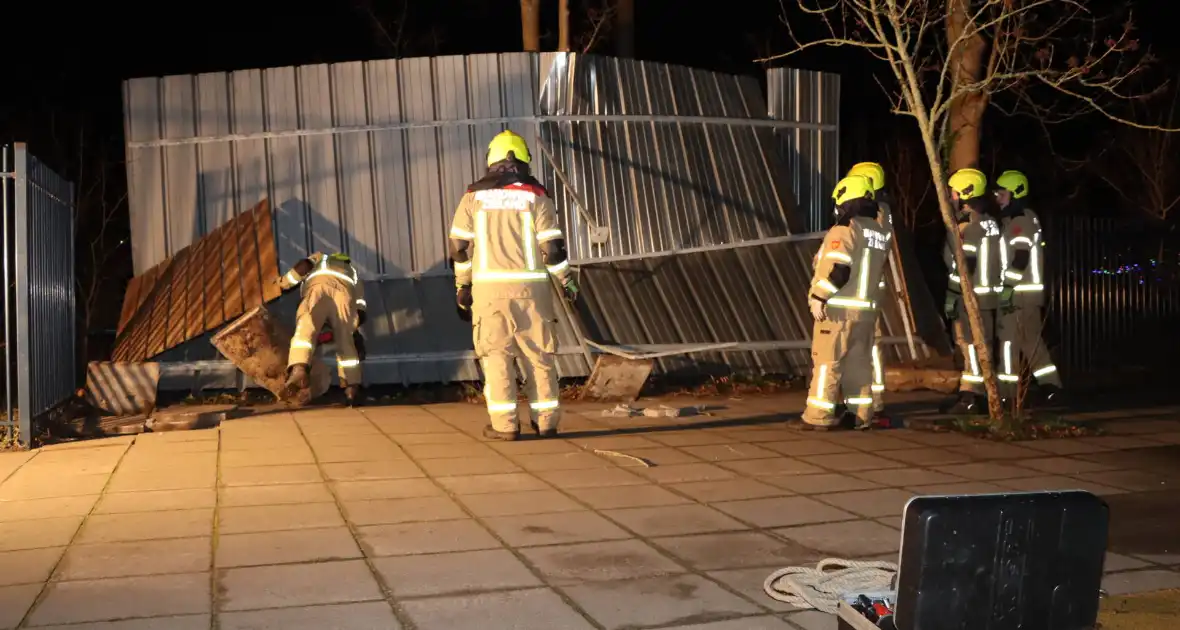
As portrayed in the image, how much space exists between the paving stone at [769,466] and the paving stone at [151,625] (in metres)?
3.74

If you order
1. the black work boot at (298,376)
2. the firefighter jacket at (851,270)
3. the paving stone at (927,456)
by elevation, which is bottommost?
the paving stone at (927,456)

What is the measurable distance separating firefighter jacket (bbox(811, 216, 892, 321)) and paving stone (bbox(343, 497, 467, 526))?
12.3 ft

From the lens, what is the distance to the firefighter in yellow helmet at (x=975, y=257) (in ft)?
32.3

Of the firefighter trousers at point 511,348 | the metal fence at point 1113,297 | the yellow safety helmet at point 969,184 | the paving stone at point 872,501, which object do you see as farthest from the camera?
the metal fence at point 1113,297

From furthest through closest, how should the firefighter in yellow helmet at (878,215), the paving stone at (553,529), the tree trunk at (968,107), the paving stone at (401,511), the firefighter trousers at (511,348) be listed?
the tree trunk at (968,107)
the firefighter in yellow helmet at (878,215)
the firefighter trousers at (511,348)
the paving stone at (401,511)
the paving stone at (553,529)

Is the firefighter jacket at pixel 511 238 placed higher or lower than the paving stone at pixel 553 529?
higher

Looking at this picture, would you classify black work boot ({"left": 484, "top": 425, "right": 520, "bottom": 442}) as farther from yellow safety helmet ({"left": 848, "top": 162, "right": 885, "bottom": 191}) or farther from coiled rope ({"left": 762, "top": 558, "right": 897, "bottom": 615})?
coiled rope ({"left": 762, "top": 558, "right": 897, "bottom": 615})

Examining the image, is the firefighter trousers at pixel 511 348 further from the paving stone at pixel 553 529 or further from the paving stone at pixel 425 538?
the paving stone at pixel 425 538

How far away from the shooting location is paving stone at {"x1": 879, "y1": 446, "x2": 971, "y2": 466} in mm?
7492

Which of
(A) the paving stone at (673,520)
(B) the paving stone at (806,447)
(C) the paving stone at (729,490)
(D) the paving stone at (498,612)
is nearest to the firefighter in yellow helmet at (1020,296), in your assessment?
(B) the paving stone at (806,447)

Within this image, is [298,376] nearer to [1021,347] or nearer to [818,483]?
[818,483]

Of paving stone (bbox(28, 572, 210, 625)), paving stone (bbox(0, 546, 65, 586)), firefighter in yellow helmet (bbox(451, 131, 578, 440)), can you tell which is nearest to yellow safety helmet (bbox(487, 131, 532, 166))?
firefighter in yellow helmet (bbox(451, 131, 578, 440))

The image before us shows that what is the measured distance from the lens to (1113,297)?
13438 millimetres

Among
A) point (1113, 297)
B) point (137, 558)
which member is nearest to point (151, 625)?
point (137, 558)
